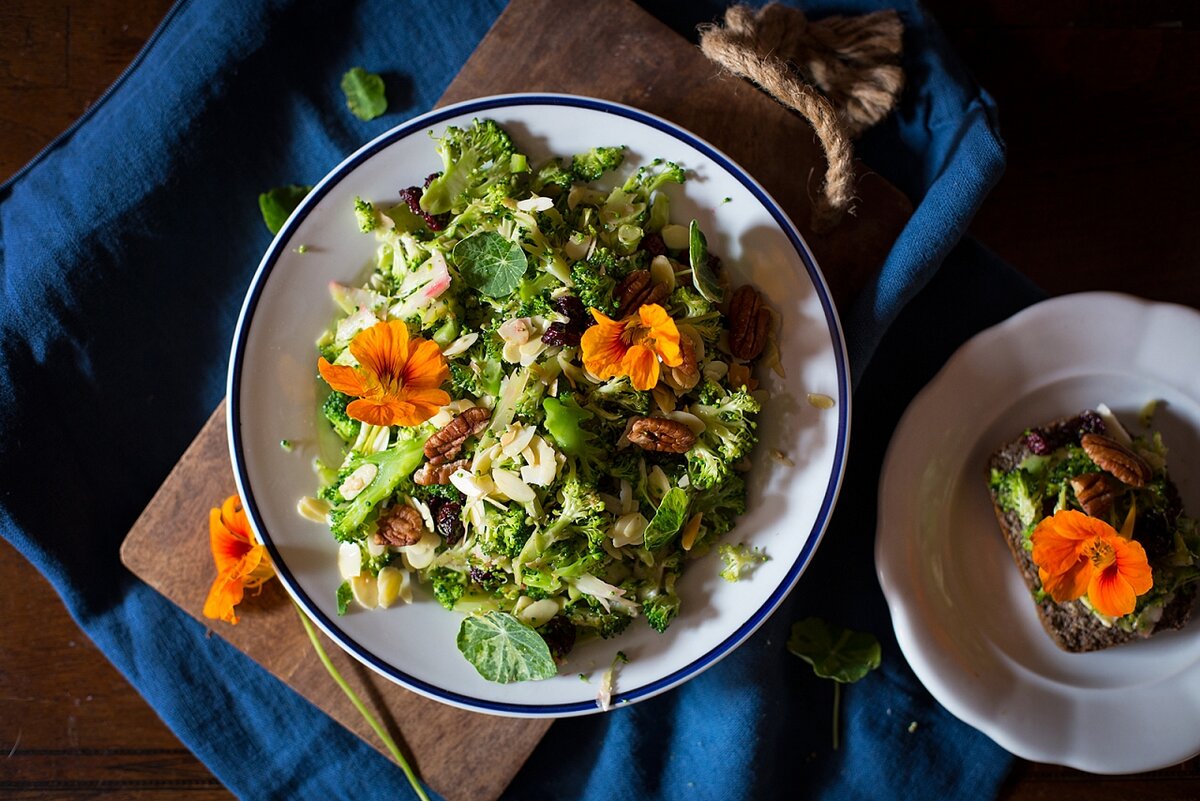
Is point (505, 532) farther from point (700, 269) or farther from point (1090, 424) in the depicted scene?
point (1090, 424)

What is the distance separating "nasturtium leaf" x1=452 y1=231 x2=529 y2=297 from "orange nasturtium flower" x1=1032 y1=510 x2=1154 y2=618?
1.29 m

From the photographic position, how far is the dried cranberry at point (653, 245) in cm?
194

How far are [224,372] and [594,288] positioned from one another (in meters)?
1.20

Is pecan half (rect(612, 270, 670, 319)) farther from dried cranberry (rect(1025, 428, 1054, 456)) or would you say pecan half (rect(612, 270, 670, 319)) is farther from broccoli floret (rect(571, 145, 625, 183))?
dried cranberry (rect(1025, 428, 1054, 456))

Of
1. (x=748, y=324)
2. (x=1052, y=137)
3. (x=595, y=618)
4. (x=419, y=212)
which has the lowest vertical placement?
(x=1052, y=137)

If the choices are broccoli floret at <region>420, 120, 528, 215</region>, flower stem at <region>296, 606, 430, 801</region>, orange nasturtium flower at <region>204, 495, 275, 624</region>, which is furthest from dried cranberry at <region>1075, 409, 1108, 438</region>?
orange nasturtium flower at <region>204, 495, 275, 624</region>

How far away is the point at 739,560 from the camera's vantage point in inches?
78.0

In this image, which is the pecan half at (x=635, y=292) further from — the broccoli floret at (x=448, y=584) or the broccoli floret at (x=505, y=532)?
the broccoli floret at (x=448, y=584)

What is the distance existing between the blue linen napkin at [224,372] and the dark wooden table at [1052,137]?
0.19m

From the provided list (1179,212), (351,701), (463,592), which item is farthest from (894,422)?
(351,701)

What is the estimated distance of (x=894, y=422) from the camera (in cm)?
236

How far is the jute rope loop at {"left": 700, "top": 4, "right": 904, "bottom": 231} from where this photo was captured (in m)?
2.06

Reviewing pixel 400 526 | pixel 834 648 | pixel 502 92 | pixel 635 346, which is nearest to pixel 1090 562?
pixel 834 648

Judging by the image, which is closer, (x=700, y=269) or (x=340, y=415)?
(x=700, y=269)
